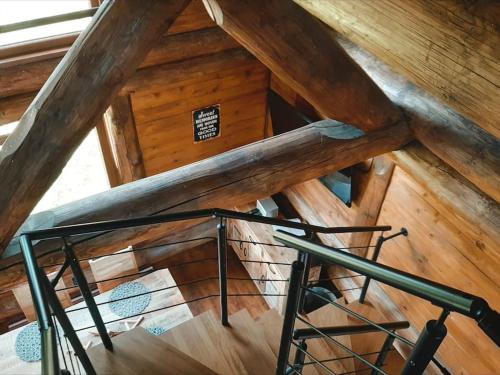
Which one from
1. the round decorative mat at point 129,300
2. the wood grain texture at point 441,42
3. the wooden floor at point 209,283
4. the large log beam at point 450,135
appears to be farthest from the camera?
the wooden floor at point 209,283

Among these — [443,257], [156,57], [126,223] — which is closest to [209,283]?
[156,57]

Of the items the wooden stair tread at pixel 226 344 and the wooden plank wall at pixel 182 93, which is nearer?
the wooden stair tread at pixel 226 344

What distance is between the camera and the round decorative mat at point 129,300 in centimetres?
452

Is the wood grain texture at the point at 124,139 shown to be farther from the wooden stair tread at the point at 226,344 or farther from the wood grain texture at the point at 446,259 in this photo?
the wood grain texture at the point at 446,259

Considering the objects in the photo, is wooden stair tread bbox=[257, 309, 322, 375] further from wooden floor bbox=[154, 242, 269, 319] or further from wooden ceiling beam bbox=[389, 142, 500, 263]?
wooden floor bbox=[154, 242, 269, 319]

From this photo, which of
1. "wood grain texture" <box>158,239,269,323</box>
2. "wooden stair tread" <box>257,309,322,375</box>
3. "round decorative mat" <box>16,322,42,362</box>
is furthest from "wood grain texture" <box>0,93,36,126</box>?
"wooden stair tread" <box>257,309,322,375</box>

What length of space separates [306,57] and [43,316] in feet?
5.12

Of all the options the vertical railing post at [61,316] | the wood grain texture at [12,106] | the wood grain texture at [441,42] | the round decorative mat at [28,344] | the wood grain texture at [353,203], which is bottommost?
the round decorative mat at [28,344]

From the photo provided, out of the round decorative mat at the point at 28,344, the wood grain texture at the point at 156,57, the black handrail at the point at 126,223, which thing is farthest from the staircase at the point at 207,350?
the round decorative mat at the point at 28,344

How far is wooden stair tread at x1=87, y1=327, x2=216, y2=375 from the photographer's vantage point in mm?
1920

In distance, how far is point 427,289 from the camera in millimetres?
969

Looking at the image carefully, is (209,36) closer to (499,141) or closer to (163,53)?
(163,53)

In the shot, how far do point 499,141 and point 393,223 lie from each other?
5.65 ft

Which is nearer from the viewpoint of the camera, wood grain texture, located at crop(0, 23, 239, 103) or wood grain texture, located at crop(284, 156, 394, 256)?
wood grain texture, located at crop(0, 23, 239, 103)
